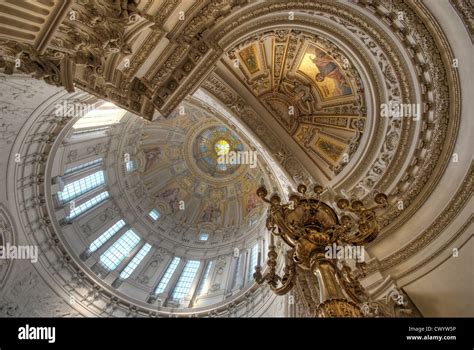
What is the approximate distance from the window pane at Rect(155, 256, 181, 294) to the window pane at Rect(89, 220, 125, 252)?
448cm

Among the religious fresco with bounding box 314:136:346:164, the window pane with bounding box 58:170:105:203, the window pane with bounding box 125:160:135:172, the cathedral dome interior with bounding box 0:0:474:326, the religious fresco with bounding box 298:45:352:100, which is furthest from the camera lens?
the window pane with bounding box 125:160:135:172

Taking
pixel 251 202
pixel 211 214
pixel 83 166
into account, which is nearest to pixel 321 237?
pixel 83 166

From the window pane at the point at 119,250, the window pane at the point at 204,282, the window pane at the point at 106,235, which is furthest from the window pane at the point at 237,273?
the window pane at the point at 106,235

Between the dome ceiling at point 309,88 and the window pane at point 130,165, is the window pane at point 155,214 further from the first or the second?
the dome ceiling at point 309,88

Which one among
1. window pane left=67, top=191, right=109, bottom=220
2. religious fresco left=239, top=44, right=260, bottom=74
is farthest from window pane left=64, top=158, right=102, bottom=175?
religious fresco left=239, top=44, right=260, bottom=74

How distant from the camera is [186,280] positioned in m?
20.3

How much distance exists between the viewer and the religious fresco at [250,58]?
32.8 feet

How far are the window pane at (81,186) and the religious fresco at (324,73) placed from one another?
1385 centimetres

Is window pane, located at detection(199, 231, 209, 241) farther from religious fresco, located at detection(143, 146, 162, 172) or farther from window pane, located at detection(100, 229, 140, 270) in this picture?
religious fresco, located at detection(143, 146, 162, 172)

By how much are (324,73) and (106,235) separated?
16.5 metres

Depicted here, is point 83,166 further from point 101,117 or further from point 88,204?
point 101,117

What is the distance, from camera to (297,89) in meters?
11.1

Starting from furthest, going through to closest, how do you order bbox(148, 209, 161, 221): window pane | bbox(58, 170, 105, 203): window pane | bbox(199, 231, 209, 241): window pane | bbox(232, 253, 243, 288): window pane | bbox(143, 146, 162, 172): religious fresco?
1. bbox(143, 146, 162, 172): religious fresco
2. bbox(199, 231, 209, 241): window pane
3. bbox(148, 209, 161, 221): window pane
4. bbox(232, 253, 243, 288): window pane
5. bbox(58, 170, 105, 203): window pane

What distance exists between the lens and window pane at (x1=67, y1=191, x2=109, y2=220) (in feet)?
56.1
